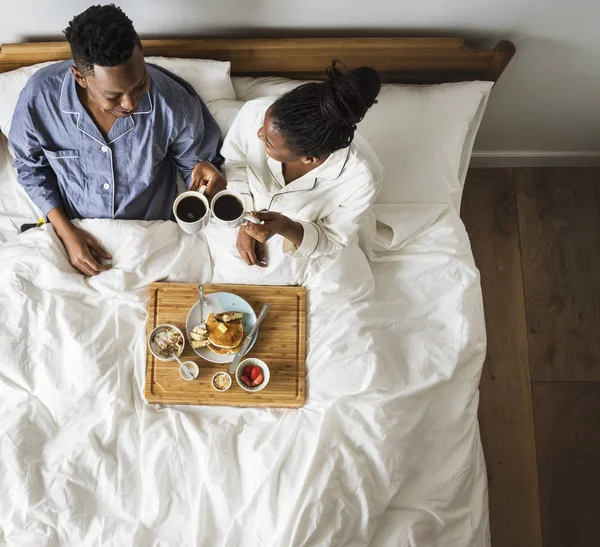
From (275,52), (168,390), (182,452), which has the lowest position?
(182,452)

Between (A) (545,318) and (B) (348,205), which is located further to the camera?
(A) (545,318)

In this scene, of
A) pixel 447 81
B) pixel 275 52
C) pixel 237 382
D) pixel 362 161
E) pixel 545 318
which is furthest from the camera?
pixel 545 318

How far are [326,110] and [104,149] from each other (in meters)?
0.63

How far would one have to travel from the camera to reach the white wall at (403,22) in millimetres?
1368

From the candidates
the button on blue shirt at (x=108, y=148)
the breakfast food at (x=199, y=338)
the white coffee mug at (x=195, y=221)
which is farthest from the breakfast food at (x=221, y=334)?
the button on blue shirt at (x=108, y=148)

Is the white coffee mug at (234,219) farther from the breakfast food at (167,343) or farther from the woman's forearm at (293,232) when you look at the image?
the breakfast food at (167,343)

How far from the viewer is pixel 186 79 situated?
4.86 ft

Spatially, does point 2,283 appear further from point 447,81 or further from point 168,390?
point 447,81

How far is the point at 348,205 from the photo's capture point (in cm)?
133

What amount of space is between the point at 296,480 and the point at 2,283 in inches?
32.5

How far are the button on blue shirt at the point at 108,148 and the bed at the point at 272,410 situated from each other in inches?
3.3

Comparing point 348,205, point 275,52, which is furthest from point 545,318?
point 275,52

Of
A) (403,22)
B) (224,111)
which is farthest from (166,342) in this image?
(403,22)

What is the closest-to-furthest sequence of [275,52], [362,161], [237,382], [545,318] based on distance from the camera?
1. [362,161]
2. [237,382]
3. [275,52]
4. [545,318]
